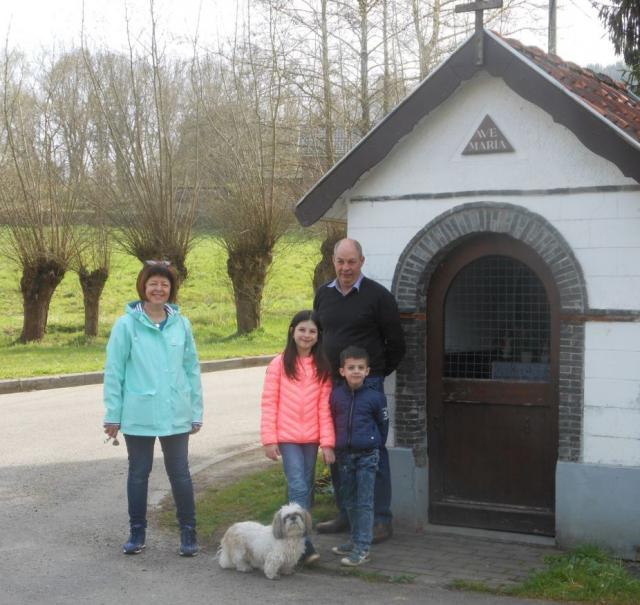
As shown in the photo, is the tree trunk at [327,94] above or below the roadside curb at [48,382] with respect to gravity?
above

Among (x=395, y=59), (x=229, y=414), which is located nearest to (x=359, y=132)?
(x=395, y=59)

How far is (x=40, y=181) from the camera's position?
2714cm

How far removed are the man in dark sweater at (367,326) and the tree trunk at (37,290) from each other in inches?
820

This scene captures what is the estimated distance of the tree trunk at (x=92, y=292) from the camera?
2855cm

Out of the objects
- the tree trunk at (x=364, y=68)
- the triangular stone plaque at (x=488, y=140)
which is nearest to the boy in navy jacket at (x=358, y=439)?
the triangular stone plaque at (x=488, y=140)

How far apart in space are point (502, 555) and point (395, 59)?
12466mm

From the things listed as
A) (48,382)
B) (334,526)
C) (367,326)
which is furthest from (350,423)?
(48,382)

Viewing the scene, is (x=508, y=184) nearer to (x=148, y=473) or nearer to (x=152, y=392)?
(x=152, y=392)

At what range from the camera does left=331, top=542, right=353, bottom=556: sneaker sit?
6.95 metres

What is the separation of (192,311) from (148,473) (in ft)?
86.8

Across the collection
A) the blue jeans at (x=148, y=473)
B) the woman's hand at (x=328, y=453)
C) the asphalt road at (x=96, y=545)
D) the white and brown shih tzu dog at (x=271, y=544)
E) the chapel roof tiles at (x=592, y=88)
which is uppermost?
the chapel roof tiles at (x=592, y=88)

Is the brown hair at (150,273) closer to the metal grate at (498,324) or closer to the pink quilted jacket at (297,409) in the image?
the pink quilted jacket at (297,409)

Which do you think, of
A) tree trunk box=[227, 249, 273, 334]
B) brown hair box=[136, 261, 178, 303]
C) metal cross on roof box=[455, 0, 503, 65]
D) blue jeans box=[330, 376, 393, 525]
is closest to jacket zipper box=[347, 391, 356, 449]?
blue jeans box=[330, 376, 393, 525]

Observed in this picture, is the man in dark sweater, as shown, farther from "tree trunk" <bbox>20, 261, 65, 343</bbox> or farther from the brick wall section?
"tree trunk" <bbox>20, 261, 65, 343</bbox>
